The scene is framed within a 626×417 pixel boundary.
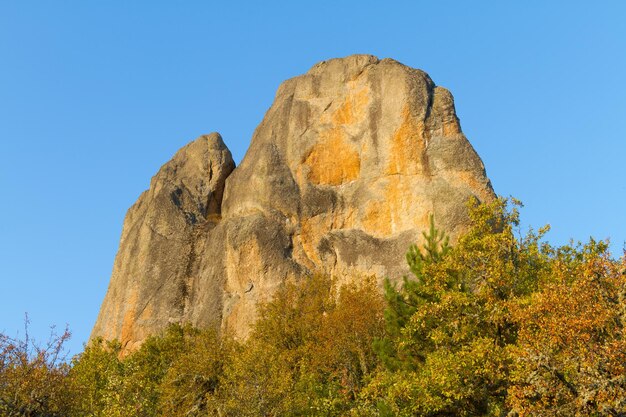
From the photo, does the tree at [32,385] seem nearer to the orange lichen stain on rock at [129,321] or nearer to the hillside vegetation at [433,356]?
the hillside vegetation at [433,356]

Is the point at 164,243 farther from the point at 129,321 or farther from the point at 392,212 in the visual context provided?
the point at 392,212

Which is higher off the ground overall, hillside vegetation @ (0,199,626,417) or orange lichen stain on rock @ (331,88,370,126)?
orange lichen stain on rock @ (331,88,370,126)

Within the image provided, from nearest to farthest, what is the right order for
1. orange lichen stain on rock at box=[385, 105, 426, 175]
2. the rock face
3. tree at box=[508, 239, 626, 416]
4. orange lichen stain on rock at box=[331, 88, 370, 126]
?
tree at box=[508, 239, 626, 416]
the rock face
orange lichen stain on rock at box=[385, 105, 426, 175]
orange lichen stain on rock at box=[331, 88, 370, 126]

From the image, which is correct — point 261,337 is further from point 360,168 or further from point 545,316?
point 545,316

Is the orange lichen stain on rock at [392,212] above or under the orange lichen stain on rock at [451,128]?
under

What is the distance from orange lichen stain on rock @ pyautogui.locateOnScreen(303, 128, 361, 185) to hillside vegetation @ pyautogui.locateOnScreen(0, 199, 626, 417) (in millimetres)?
17252

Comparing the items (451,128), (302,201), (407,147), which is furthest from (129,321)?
(451,128)

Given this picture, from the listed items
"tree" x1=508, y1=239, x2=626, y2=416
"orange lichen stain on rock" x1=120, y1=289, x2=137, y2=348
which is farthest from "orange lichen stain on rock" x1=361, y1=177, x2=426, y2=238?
"tree" x1=508, y1=239, x2=626, y2=416

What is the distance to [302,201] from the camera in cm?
6309

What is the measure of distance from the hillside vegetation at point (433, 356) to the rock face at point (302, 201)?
1053 cm

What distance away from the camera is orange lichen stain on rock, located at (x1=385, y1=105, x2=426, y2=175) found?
59.6m

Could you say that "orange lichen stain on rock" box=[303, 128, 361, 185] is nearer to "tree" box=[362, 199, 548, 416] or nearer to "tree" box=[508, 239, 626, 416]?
"tree" box=[362, 199, 548, 416]

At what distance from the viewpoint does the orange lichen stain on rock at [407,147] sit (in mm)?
59562

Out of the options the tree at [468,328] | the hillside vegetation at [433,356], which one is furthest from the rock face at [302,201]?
the tree at [468,328]
